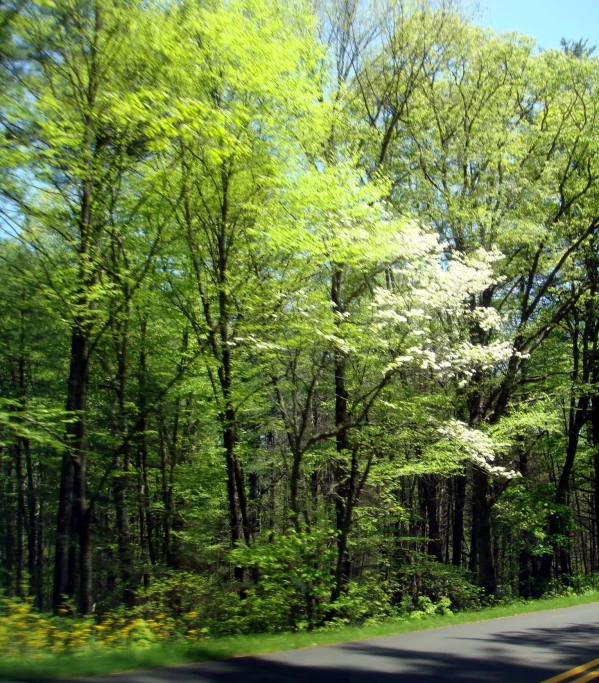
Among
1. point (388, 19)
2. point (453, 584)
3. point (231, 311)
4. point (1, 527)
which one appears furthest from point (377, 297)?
point (1, 527)

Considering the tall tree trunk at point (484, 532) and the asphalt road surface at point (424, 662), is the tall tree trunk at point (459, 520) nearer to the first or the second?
the tall tree trunk at point (484, 532)

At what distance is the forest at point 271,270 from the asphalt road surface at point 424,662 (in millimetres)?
3096

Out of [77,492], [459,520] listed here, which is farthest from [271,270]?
[459,520]

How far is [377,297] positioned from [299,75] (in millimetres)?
5389

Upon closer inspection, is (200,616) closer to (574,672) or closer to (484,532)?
(574,672)

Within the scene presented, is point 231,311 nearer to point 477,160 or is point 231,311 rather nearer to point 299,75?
point 299,75

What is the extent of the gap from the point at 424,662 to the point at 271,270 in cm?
1050

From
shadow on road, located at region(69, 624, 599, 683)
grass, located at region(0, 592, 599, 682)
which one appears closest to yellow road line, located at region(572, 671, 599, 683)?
shadow on road, located at region(69, 624, 599, 683)

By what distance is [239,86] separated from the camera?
12336 mm

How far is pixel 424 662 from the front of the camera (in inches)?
275

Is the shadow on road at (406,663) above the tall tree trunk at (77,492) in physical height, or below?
below

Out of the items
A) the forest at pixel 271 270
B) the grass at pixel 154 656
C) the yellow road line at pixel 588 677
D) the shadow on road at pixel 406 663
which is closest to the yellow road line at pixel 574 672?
the yellow road line at pixel 588 677

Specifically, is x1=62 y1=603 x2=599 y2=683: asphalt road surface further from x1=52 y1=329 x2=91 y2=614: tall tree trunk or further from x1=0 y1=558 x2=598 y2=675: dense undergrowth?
A: x1=52 y1=329 x2=91 y2=614: tall tree trunk

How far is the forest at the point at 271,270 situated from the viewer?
11570mm
